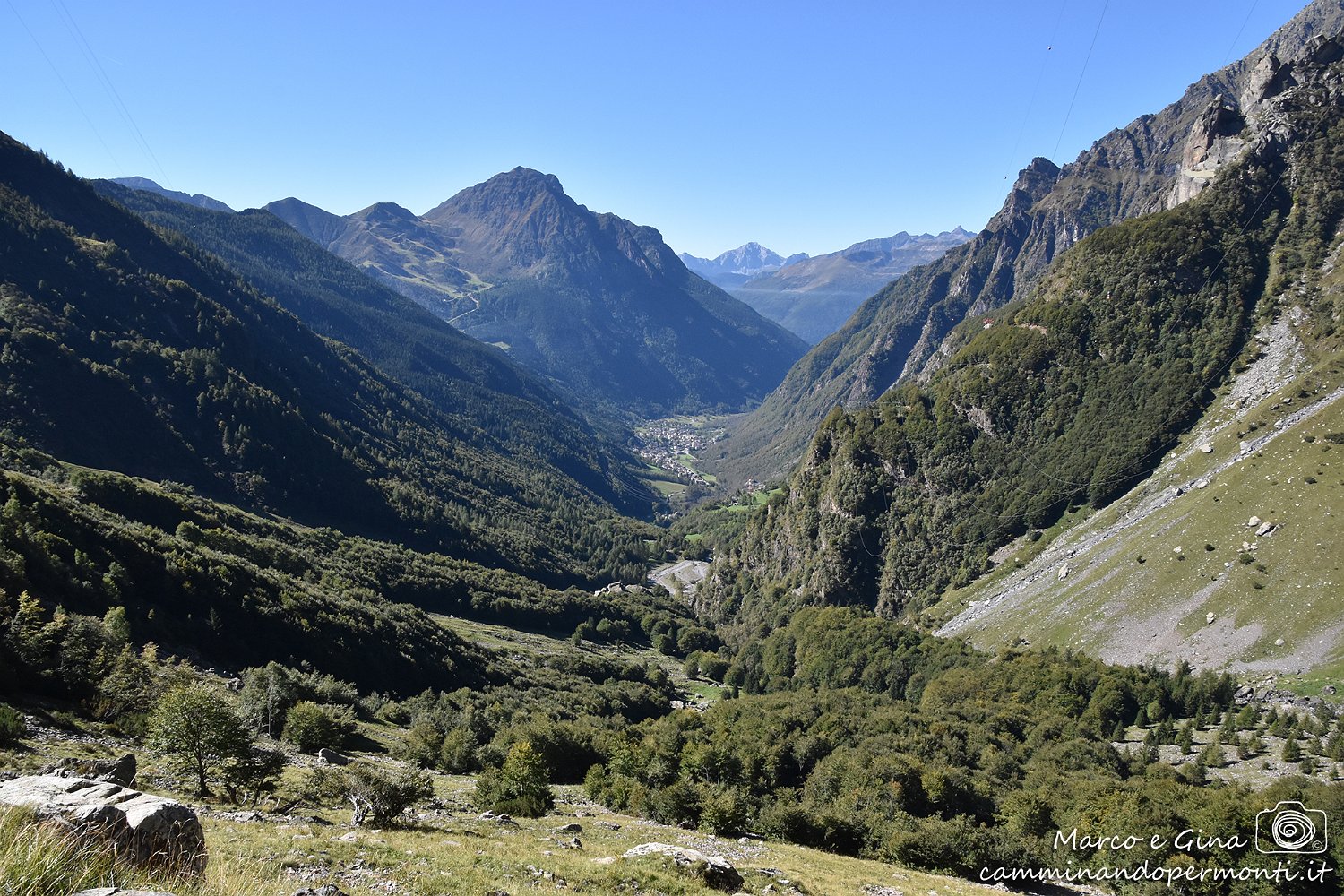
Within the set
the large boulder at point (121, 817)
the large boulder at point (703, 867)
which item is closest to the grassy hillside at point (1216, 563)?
the large boulder at point (703, 867)

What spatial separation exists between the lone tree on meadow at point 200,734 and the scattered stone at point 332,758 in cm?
1425

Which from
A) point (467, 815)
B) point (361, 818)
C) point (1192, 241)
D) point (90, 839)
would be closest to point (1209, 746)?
point (467, 815)

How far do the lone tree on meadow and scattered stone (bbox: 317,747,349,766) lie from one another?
14247mm

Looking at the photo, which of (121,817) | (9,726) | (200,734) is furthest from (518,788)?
(121,817)

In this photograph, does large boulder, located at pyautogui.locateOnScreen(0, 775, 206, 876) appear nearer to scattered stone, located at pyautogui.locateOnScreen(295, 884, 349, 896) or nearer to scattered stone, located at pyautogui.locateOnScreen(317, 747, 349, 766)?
scattered stone, located at pyautogui.locateOnScreen(295, 884, 349, 896)

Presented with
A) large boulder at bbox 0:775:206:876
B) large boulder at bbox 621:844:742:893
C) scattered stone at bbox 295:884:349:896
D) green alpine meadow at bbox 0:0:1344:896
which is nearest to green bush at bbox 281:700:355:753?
green alpine meadow at bbox 0:0:1344:896

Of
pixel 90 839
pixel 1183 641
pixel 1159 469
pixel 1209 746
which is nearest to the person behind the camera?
pixel 90 839

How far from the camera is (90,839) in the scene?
1014cm

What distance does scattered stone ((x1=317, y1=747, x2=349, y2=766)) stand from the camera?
43.2 metres

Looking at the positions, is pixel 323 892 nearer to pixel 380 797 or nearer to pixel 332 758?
pixel 380 797

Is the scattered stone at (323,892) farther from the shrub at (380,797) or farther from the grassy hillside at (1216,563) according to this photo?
the grassy hillside at (1216,563)

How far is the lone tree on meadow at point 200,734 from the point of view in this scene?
28203mm

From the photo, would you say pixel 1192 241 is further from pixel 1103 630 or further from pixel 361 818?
pixel 361 818

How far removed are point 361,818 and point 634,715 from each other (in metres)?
90.2
